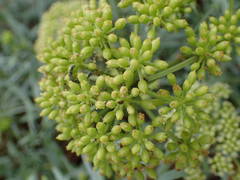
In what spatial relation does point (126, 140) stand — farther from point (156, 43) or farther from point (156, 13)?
point (156, 13)

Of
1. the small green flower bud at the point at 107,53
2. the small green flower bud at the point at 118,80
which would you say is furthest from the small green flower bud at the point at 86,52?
the small green flower bud at the point at 118,80

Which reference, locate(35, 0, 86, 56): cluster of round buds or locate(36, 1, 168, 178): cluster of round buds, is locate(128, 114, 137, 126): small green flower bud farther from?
locate(35, 0, 86, 56): cluster of round buds

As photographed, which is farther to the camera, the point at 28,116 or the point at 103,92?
the point at 28,116

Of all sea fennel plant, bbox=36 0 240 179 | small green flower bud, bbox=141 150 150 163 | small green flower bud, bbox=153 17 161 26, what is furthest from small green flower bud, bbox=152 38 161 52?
small green flower bud, bbox=141 150 150 163

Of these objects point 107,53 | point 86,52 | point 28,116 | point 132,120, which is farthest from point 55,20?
point 132,120

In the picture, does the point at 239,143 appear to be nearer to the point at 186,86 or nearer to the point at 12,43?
the point at 186,86

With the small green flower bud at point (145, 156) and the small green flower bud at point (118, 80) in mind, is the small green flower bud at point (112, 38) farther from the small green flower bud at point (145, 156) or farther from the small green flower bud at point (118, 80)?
the small green flower bud at point (145, 156)
